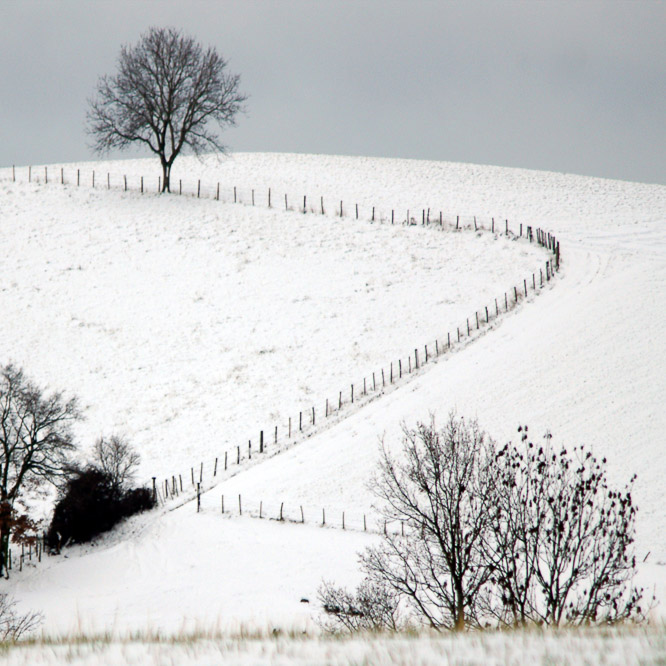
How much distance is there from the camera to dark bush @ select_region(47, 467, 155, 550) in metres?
26.0

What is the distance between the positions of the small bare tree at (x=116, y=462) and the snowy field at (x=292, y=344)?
1.83 m

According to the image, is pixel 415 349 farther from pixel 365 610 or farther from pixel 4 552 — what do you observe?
pixel 365 610

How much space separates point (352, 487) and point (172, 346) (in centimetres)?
2157

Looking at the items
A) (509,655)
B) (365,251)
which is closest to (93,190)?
(365,251)

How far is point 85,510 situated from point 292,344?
64.3 feet

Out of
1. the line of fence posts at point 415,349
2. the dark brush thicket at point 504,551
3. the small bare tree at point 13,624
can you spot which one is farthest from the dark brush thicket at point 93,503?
the dark brush thicket at point 504,551

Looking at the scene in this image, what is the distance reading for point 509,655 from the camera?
523cm

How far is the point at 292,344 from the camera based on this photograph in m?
43.4

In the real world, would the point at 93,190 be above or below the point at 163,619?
above

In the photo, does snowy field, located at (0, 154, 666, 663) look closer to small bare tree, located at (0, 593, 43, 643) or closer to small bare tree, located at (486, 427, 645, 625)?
small bare tree, located at (0, 593, 43, 643)

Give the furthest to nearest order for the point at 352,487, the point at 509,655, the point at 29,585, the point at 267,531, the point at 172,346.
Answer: the point at 172,346 → the point at 352,487 → the point at 267,531 → the point at 29,585 → the point at 509,655

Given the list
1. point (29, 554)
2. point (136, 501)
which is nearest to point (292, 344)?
point (136, 501)

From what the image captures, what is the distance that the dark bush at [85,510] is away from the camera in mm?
25969

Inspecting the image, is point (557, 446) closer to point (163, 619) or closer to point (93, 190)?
point (163, 619)
